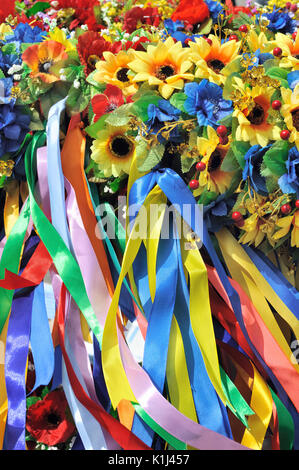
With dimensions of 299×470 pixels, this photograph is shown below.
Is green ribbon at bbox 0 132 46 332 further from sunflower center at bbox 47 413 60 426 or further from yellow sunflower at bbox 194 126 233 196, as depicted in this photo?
yellow sunflower at bbox 194 126 233 196

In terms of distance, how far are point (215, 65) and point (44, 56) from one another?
1.22ft

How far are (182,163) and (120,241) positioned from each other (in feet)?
0.66

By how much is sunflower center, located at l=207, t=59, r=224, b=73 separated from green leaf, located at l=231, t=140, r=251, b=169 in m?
0.19

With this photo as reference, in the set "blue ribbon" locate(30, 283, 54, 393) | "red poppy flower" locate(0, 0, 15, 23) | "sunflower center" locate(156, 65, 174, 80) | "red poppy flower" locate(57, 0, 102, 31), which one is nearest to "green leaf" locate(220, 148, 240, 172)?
Result: "sunflower center" locate(156, 65, 174, 80)

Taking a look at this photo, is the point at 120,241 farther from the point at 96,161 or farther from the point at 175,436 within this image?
the point at 175,436

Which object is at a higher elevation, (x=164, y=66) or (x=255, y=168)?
(x=164, y=66)

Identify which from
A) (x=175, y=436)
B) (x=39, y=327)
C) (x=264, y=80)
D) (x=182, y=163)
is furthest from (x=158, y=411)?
(x=264, y=80)

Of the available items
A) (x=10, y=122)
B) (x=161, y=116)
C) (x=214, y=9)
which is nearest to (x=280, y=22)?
(x=214, y=9)

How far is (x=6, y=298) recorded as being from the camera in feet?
3.11

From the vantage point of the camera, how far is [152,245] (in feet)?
3.04

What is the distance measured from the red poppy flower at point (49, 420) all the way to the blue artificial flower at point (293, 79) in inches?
27.3

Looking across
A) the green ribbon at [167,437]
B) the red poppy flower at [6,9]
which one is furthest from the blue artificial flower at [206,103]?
the red poppy flower at [6,9]

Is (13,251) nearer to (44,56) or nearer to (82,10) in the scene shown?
(44,56)
